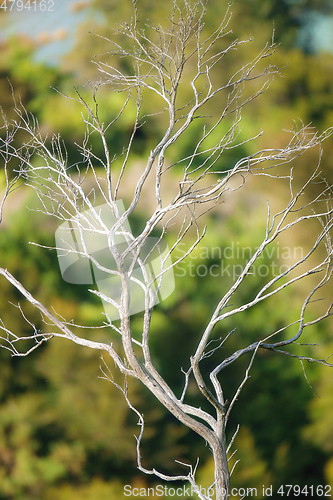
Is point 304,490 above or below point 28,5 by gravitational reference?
below

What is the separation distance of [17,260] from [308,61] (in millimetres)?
2165

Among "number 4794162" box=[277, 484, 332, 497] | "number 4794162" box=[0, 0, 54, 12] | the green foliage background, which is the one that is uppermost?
"number 4794162" box=[0, 0, 54, 12]

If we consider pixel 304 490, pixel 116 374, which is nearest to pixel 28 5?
pixel 116 374

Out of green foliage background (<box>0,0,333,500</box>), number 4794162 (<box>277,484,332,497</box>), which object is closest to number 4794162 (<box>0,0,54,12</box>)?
green foliage background (<box>0,0,333,500</box>)

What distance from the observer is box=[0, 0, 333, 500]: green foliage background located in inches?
123

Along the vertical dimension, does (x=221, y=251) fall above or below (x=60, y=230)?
below

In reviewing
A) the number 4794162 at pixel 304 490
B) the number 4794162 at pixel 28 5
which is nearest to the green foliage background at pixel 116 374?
the number 4794162 at pixel 304 490

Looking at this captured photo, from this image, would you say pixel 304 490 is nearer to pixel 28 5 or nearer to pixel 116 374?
pixel 116 374

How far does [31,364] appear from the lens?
10.2 ft

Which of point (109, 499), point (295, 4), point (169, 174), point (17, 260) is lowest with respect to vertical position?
point (109, 499)

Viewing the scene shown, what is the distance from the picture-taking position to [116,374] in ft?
10.2

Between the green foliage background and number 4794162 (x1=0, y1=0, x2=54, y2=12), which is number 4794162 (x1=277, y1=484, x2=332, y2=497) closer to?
the green foliage background

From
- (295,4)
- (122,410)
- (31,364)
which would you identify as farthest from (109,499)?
(295,4)

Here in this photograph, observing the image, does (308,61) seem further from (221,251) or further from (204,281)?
(204,281)
